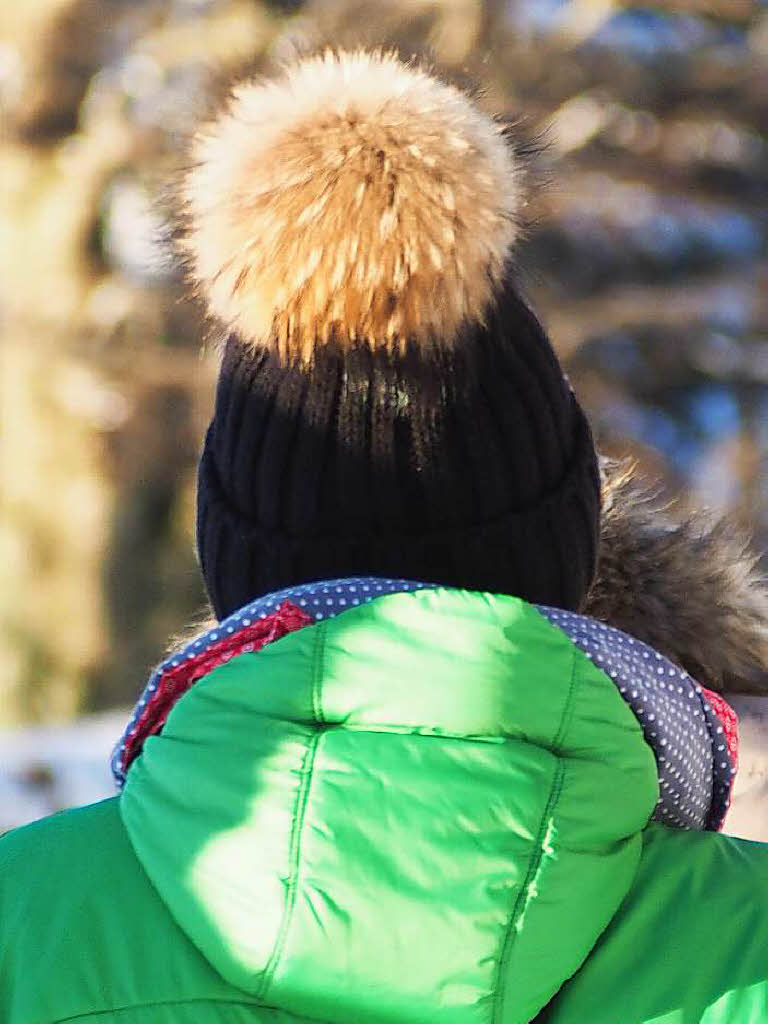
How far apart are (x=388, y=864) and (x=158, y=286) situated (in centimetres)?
472

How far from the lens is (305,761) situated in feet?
2.29

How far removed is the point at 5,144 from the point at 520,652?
18.2ft

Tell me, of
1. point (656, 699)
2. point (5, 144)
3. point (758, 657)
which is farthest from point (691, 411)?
point (656, 699)

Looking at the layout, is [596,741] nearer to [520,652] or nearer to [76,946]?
[520,652]

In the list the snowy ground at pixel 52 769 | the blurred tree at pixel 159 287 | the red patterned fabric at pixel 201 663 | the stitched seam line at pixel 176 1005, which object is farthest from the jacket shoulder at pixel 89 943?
the blurred tree at pixel 159 287

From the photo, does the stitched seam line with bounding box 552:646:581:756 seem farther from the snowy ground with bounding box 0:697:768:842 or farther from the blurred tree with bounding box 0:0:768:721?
the blurred tree with bounding box 0:0:768:721

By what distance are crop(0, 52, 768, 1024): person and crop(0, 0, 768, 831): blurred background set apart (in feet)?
14.6

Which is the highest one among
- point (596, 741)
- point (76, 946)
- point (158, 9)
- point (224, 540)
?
point (158, 9)

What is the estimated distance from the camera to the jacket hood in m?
0.68

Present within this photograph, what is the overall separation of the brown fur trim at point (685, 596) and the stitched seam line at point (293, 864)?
2.06ft

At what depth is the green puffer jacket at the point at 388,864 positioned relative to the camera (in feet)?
2.23

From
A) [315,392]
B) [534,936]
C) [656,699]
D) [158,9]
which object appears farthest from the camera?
[158,9]

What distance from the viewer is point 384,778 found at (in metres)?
0.69

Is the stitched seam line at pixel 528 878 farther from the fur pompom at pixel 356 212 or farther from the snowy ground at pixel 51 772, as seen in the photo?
the snowy ground at pixel 51 772
